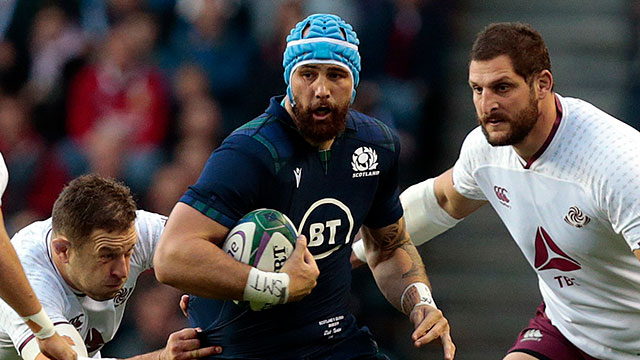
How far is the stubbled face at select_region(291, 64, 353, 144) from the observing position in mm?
5055

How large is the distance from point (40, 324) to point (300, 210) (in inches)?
53.1

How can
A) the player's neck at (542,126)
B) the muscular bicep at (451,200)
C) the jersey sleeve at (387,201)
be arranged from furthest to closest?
the muscular bicep at (451,200)
the jersey sleeve at (387,201)
the player's neck at (542,126)

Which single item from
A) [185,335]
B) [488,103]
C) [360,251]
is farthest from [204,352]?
[488,103]

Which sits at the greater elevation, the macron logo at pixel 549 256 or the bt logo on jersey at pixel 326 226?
the bt logo on jersey at pixel 326 226

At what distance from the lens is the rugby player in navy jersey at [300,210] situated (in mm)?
4730

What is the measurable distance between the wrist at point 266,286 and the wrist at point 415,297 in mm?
1061

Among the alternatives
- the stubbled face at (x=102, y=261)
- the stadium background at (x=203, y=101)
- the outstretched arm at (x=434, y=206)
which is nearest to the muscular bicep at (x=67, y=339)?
the stubbled face at (x=102, y=261)

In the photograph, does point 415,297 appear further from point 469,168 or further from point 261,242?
point 261,242

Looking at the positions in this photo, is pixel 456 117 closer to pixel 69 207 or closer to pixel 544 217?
pixel 544 217

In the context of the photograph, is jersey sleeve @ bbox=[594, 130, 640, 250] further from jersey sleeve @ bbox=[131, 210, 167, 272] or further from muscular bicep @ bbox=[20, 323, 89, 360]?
muscular bicep @ bbox=[20, 323, 89, 360]

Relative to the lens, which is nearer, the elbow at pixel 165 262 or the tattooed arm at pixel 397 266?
the elbow at pixel 165 262

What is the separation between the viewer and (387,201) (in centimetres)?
563

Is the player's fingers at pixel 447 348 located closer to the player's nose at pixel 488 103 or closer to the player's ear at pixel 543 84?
the player's nose at pixel 488 103

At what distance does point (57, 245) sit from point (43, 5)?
16.6 ft
